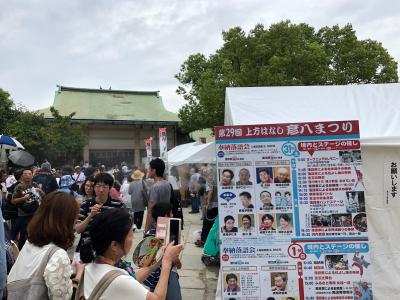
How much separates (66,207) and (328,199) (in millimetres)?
2154

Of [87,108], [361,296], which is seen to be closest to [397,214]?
[361,296]

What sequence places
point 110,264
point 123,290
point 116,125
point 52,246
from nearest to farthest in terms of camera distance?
point 123,290, point 110,264, point 52,246, point 116,125

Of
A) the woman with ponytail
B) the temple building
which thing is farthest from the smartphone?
the temple building

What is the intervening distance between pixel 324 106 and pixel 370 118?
0.69m

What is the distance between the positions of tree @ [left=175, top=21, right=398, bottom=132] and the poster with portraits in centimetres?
1170

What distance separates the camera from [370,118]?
17.3ft

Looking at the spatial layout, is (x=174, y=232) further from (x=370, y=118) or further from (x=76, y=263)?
(x=370, y=118)

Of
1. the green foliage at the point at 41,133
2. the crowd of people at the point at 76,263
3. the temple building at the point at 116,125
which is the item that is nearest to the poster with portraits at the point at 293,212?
the crowd of people at the point at 76,263

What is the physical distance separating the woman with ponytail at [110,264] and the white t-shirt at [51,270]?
20cm

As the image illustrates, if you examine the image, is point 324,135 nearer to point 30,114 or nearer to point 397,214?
point 397,214

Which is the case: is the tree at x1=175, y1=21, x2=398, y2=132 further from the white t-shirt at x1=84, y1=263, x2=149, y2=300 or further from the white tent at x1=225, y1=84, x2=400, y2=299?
the white t-shirt at x1=84, y1=263, x2=149, y2=300

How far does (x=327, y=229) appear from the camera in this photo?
3221 millimetres

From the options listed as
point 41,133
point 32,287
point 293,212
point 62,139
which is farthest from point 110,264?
point 62,139

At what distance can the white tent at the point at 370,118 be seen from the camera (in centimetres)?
468
